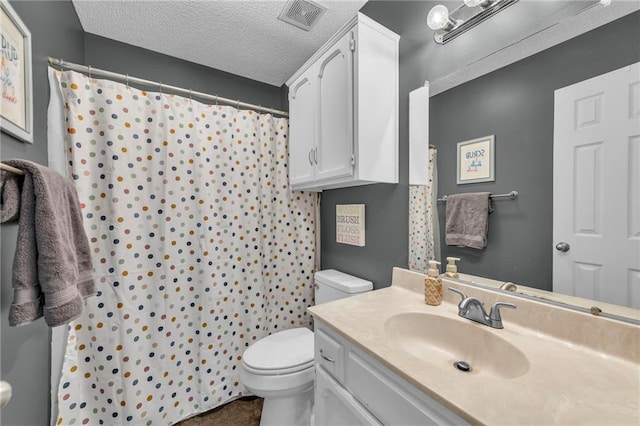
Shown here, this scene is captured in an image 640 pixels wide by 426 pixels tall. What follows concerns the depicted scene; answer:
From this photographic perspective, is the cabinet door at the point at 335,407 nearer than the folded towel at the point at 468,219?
Yes

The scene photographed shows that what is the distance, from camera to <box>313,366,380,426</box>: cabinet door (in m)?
0.77

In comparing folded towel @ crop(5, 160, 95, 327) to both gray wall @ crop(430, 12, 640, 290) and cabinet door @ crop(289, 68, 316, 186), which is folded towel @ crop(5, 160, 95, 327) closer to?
cabinet door @ crop(289, 68, 316, 186)

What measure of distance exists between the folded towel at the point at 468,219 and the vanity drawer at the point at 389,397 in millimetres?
635

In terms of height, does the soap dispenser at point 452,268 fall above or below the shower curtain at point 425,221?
below

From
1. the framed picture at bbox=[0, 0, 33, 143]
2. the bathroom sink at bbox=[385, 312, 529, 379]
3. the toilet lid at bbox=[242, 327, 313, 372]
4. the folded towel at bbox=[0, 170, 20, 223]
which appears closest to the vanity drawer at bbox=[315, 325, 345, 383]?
the bathroom sink at bbox=[385, 312, 529, 379]

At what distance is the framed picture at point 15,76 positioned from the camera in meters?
0.75

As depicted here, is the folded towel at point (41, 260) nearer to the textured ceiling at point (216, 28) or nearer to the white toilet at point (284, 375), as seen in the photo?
the white toilet at point (284, 375)

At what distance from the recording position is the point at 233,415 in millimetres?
1591

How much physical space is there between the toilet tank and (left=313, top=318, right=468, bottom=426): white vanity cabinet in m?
0.51

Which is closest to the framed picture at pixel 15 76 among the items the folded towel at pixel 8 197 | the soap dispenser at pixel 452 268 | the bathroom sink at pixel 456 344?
the folded towel at pixel 8 197

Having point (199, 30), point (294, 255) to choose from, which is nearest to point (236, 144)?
point (199, 30)

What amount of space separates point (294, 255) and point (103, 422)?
1.39 meters

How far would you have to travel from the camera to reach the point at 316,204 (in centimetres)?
205

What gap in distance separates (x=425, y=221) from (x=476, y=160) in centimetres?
34
